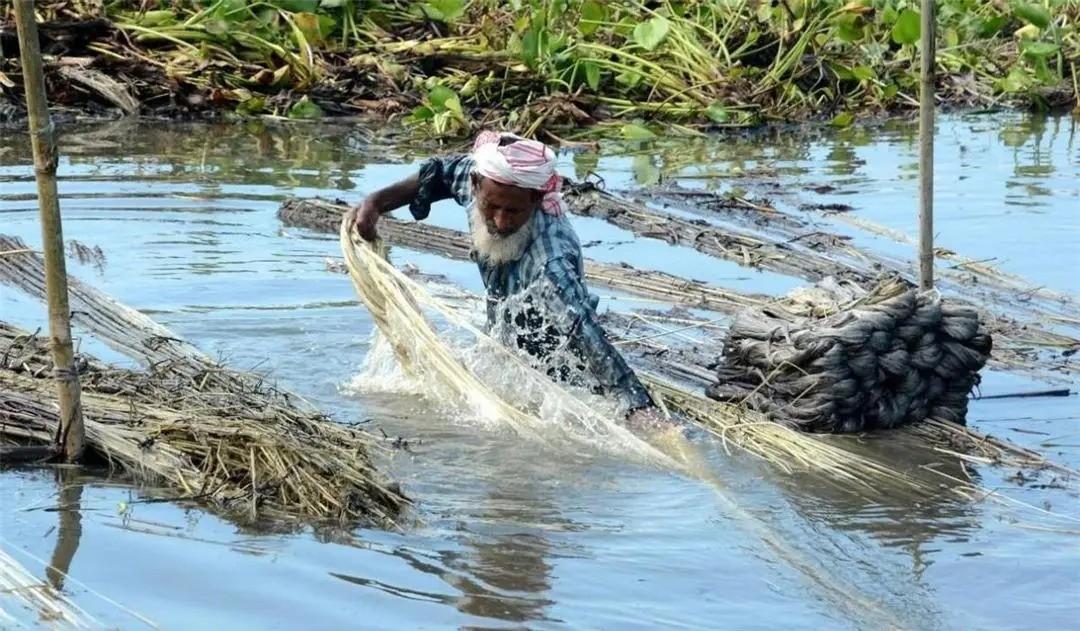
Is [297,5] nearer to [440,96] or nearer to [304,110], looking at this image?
[304,110]

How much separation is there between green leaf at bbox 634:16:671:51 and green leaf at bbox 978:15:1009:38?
9.71ft

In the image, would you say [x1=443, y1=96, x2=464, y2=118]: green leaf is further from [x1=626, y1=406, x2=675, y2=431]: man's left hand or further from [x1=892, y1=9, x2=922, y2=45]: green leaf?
[x1=626, y1=406, x2=675, y2=431]: man's left hand

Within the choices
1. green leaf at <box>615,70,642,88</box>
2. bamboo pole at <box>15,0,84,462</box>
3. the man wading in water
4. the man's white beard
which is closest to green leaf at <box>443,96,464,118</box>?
green leaf at <box>615,70,642,88</box>

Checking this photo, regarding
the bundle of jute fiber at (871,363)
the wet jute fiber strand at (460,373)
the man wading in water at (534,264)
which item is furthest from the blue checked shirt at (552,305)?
the bundle of jute fiber at (871,363)

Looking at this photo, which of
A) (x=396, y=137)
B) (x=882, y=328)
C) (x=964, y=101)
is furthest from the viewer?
(x=964, y=101)

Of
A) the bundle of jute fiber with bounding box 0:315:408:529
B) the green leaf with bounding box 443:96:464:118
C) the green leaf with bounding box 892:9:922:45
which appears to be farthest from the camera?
the green leaf with bounding box 443:96:464:118

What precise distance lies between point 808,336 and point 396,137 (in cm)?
617

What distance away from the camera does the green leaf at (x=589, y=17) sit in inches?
461

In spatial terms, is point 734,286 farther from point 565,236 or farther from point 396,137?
point 396,137

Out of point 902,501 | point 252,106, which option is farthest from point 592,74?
point 902,501

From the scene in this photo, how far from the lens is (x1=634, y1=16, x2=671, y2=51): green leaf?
1112cm

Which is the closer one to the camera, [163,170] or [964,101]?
[163,170]

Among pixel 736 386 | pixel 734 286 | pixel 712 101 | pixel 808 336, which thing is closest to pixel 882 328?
pixel 808 336

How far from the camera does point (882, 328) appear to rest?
491 cm
